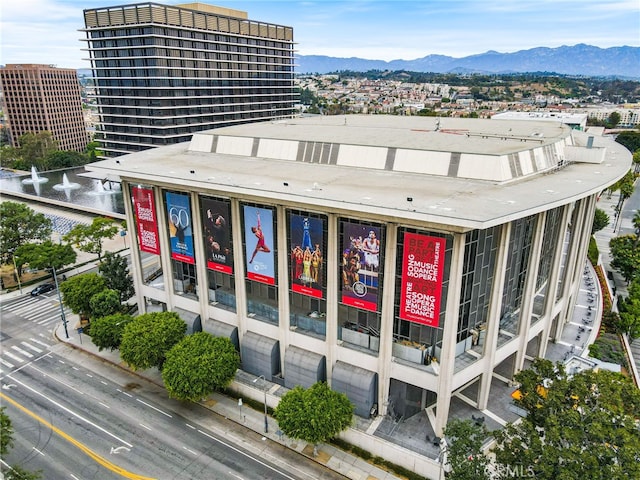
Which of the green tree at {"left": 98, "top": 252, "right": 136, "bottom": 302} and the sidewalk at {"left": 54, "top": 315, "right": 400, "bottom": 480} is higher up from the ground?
the green tree at {"left": 98, "top": 252, "right": 136, "bottom": 302}

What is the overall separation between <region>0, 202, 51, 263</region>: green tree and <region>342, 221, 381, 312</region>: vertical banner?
68190mm

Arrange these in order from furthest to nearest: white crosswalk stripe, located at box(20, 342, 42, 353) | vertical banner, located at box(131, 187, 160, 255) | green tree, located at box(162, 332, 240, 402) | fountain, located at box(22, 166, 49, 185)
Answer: fountain, located at box(22, 166, 49, 185) < white crosswalk stripe, located at box(20, 342, 42, 353) < vertical banner, located at box(131, 187, 160, 255) < green tree, located at box(162, 332, 240, 402)

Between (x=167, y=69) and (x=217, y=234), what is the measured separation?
90.4 meters

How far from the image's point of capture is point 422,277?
38.4m

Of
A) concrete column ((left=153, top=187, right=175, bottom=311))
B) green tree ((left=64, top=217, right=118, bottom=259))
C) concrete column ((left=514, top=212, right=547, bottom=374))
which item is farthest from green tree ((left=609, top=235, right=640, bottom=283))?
green tree ((left=64, top=217, right=118, bottom=259))

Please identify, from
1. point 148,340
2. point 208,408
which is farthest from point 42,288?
point 208,408

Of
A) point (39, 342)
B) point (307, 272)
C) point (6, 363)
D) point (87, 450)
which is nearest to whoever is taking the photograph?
point (87, 450)

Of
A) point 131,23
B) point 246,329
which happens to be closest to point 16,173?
point 131,23

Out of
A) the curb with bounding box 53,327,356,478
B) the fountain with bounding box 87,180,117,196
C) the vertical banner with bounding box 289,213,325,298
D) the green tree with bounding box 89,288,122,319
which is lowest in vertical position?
the curb with bounding box 53,327,356,478

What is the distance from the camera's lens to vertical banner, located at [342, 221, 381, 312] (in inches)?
1582

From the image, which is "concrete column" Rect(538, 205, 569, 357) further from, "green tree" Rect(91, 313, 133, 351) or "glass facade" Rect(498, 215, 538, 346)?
"green tree" Rect(91, 313, 133, 351)

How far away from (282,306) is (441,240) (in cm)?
1847

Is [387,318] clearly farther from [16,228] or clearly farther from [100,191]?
[100,191]

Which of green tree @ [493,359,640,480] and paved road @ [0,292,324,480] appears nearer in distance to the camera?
green tree @ [493,359,640,480]
